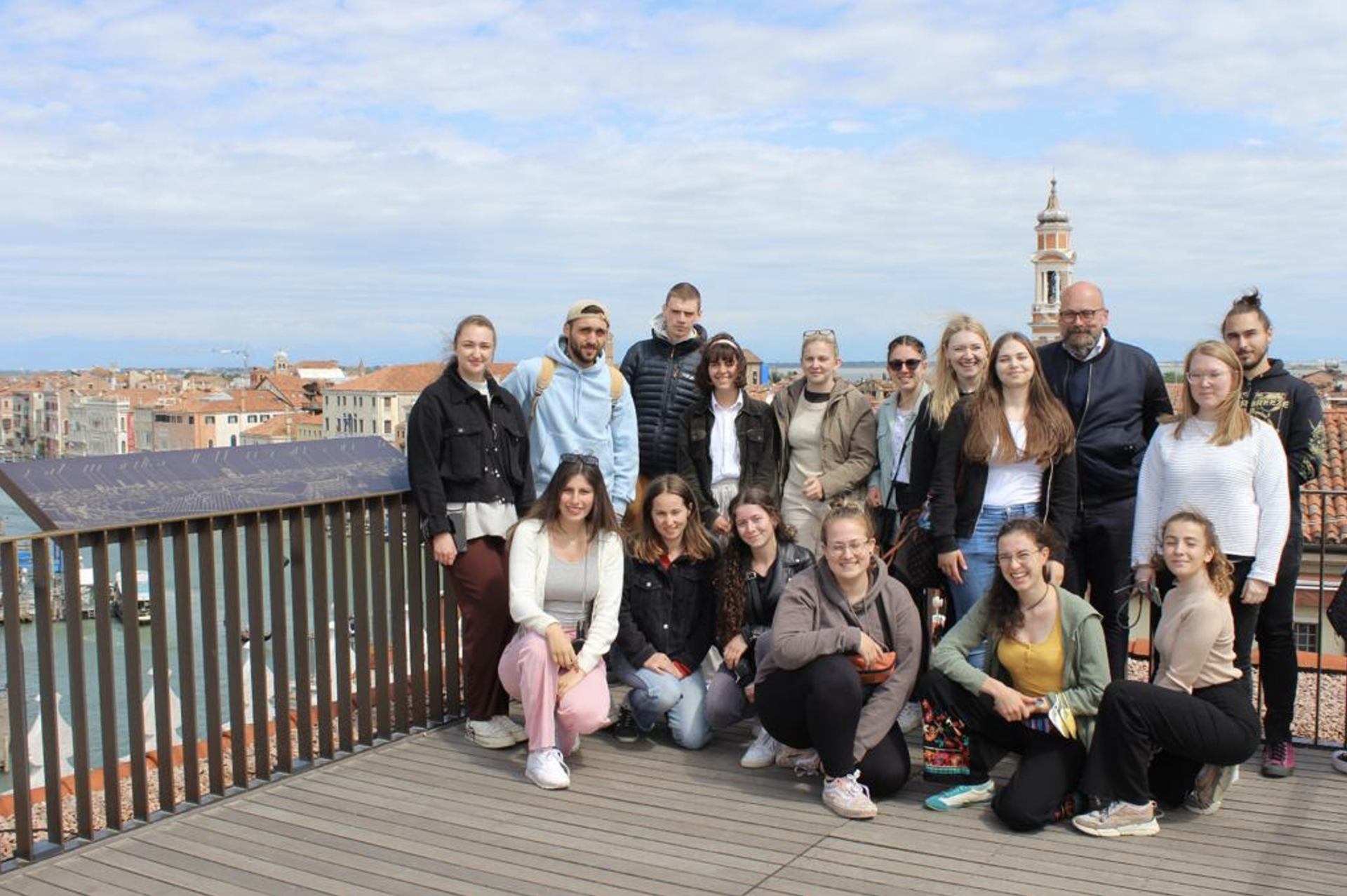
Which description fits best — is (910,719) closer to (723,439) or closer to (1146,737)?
(1146,737)

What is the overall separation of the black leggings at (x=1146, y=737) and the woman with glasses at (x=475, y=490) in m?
2.35

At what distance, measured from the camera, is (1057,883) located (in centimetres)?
366

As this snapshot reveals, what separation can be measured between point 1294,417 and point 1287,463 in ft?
0.64

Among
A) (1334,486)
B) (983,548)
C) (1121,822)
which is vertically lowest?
(1334,486)

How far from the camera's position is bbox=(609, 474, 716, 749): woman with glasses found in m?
5.09

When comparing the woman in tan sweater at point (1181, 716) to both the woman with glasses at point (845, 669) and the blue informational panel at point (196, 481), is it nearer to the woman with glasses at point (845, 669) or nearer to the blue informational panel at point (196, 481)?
the woman with glasses at point (845, 669)

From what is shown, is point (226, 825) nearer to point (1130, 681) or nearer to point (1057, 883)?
point (1057, 883)

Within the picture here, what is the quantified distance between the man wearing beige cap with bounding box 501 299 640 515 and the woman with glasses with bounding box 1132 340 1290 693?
2326mm

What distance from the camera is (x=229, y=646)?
4320mm

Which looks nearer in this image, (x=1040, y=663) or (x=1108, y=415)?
(x=1040, y=663)

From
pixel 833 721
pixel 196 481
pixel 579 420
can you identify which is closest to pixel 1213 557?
pixel 833 721

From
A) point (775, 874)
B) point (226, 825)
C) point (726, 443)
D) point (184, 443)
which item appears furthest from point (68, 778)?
point (184, 443)

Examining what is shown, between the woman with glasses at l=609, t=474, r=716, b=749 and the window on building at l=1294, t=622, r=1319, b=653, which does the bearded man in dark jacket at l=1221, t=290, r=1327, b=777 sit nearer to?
the woman with glasses at l=609, t=474, r=716, b=749

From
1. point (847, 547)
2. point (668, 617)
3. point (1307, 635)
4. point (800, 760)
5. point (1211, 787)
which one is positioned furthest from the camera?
point (1307, 635)
